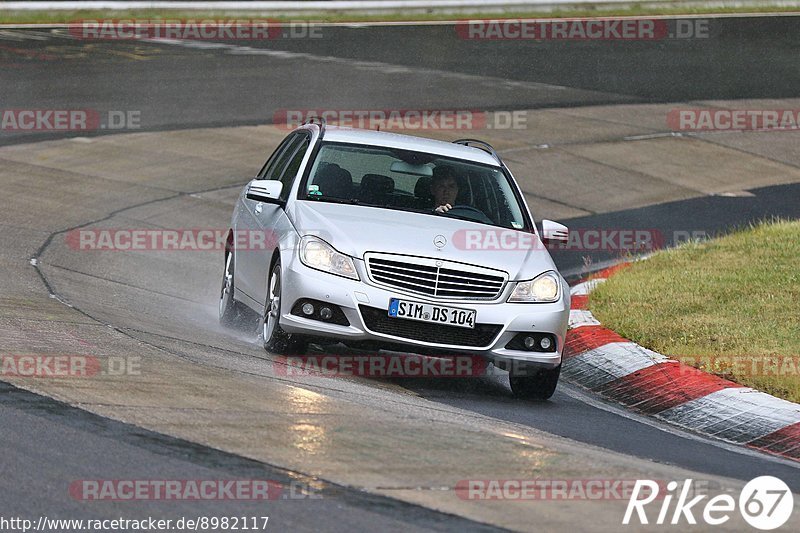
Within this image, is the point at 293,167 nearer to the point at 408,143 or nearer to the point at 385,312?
the point at 408,143

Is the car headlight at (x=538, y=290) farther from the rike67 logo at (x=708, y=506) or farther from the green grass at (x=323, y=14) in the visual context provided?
the green grass at (x=323, y=14)

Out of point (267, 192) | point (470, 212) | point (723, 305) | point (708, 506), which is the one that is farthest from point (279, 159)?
point (708, 506)

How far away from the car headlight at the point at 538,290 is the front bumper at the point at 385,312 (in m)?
0.04

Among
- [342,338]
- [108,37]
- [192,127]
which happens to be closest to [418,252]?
[342,338]

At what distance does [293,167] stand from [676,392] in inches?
125

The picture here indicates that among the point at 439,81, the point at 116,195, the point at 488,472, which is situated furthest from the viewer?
the point at 439,81

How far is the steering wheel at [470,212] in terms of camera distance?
9.81 m

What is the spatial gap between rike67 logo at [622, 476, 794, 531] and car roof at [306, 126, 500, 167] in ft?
14.6

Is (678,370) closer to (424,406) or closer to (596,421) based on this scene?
(596,421)

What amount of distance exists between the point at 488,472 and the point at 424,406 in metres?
1.88

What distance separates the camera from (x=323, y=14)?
31188 mm

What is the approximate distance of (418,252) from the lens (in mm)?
8836
